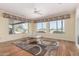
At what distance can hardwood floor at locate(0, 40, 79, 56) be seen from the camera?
1693 mm

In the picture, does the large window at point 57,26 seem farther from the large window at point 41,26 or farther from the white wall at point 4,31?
the white wall at point 4,31

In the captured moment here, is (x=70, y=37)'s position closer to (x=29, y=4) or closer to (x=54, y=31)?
(x=54, y=31)

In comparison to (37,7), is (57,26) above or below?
below

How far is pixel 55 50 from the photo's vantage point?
5.62 ft

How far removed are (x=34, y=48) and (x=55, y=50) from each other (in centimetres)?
39

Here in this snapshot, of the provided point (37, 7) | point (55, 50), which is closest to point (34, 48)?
point (55, 50)

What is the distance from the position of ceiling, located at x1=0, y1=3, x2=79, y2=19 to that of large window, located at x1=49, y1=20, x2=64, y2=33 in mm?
187

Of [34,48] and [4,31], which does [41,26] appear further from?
[4,31]

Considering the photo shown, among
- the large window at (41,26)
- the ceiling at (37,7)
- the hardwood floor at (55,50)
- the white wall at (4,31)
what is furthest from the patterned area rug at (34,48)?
the ceiling at (37,7)

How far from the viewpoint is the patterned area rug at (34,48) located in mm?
1729

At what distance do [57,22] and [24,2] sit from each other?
2.31 feet

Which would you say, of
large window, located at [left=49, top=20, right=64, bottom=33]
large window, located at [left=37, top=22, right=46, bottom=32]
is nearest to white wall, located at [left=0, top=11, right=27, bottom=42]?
large window, located at [left=37, top=22, right=46, bottom=32]

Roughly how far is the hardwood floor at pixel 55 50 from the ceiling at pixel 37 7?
1.96ft

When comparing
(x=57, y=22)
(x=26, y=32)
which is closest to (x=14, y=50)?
(x=26, y=32)
